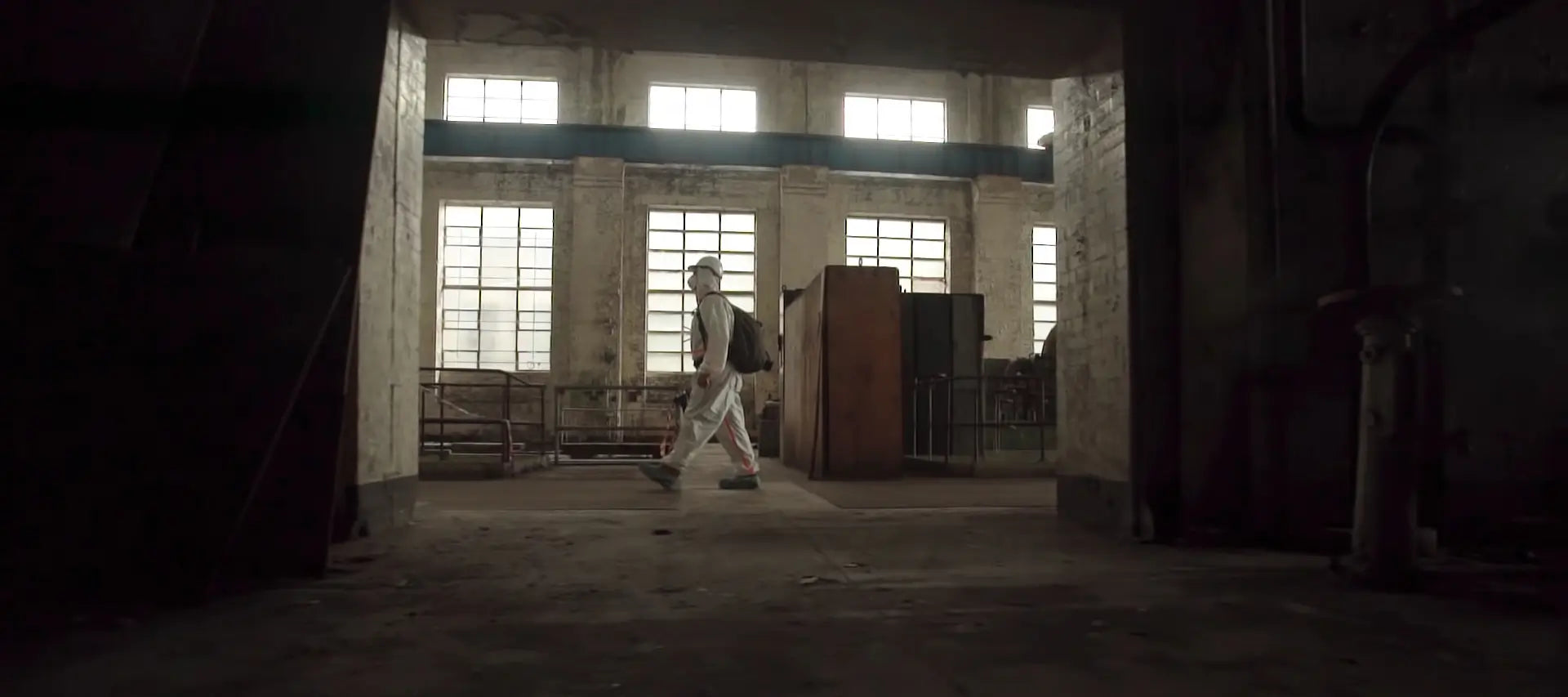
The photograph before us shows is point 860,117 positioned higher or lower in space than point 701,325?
higher

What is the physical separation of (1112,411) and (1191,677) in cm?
235

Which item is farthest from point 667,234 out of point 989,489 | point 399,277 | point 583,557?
point 583,557

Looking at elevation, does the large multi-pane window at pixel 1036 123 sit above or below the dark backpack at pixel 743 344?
above

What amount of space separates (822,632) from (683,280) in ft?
50.5

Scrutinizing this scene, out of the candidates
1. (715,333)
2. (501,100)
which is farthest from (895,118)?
(715,333)

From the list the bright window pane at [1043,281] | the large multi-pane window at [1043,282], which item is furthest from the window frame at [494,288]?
the large multi-pane window at [1043,282]

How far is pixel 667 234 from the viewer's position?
57.2 ft

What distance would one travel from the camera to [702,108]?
57.7 ft

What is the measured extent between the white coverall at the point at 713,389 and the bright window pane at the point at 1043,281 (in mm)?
12392

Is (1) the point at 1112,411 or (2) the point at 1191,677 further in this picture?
(1) the point at 1112,411

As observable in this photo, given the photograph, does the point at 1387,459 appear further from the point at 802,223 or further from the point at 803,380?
the point at 802,223

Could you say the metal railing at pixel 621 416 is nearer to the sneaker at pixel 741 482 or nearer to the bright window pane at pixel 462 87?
the bright window pane at pixel 462 87

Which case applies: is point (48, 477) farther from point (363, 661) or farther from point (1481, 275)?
point (1481, 275)

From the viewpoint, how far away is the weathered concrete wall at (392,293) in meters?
3.82
